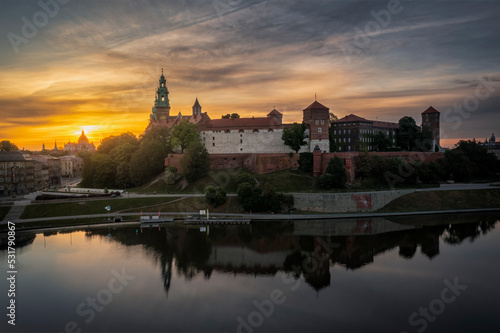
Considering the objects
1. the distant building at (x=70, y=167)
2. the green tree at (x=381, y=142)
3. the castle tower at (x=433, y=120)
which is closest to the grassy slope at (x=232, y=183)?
the green tree at (x=381, y=142)

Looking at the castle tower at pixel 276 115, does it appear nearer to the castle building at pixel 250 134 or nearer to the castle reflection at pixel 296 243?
the castle building at pixel 250 134

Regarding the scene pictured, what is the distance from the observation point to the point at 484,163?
62.7 metres

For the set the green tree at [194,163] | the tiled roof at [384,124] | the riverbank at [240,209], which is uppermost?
the tiled roof at [384,124]

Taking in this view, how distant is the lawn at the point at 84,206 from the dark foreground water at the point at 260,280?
6.70 m

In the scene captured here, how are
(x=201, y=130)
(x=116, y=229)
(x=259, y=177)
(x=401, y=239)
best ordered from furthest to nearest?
(x=201, y=130) < (x=259, y=177) < (x=116, y=229) < (x=401, y=239)

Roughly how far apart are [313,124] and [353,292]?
42752 millimetres

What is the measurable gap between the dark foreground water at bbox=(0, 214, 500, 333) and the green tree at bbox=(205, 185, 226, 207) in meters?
8.22

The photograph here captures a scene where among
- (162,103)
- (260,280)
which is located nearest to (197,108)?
(162,103)

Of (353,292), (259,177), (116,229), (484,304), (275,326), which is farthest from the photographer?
(259,177)

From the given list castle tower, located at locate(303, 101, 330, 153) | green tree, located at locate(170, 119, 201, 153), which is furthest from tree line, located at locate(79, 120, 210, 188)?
castle tower, located at locate(303, 101, 330, 153)

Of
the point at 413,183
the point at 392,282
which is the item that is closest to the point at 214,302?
the point at 392,282

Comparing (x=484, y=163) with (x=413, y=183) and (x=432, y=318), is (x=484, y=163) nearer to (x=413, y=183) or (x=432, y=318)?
(x=413, y=183)

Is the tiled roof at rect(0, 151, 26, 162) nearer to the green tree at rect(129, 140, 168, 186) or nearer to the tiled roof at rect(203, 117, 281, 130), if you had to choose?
the green tree at rect(129, 140, 168, 186)

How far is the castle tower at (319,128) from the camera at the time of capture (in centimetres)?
6366
